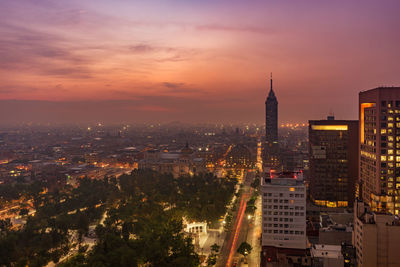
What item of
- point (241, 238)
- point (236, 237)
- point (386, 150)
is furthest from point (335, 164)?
point (236, 237)

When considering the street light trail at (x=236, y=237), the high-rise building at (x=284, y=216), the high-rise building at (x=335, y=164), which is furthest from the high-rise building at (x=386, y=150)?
the street light trail at (x=236, y=237)

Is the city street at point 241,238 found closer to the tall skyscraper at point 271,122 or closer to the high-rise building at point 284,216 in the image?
the high-rise building at point 284,216

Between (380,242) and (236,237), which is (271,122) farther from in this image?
(380,242)

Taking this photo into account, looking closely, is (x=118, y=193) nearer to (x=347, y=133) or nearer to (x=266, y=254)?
(x=266, y=254)

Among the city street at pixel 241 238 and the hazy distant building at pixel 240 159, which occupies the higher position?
the hazy distant building at pixel 240 159

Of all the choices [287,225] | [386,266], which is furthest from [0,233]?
[386,266]

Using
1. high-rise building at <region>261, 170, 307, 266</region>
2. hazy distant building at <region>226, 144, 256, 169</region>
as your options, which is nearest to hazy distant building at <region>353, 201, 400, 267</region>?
high-rise building at <region>261, 170, 307, 266</region>

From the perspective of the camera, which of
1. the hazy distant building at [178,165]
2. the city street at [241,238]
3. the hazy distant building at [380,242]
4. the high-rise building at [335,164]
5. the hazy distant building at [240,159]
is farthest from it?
the hazy distant building at [240,159]

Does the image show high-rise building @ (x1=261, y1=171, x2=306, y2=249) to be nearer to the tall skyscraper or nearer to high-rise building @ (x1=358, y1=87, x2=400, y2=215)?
high-rise building @ (x1=358, y1=87, x2=400, y2=215)
